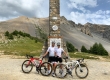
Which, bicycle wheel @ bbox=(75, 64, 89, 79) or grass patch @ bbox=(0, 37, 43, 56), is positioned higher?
grass patch @ bbox=(0, 37, 43, 56)

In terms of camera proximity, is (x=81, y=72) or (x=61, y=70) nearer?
(x=61, y=70)

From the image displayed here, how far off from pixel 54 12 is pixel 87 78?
7960mm

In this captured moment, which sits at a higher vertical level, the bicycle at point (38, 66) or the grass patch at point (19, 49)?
the grass patch at point (19, 49)

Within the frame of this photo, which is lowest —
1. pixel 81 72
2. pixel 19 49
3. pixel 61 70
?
pixel 81 72

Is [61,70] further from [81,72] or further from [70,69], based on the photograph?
[81,72]

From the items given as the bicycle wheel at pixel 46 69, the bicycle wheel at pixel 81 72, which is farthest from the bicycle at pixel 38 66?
the bicycle wheel at pixel 81 72

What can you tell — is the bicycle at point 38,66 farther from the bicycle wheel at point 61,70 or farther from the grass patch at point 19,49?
the grass patch at point 19,49

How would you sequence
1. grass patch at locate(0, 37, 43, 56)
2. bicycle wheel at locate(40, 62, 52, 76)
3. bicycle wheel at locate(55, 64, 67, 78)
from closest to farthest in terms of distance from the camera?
bicycle wheel at locate(55, 64, 67, 78), bicycle wheel at locate(40, 62, 52, 76), grass patch at locate(0, 37, 43, 56)

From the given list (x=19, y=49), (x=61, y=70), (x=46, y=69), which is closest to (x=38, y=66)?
(x=46, y=69)

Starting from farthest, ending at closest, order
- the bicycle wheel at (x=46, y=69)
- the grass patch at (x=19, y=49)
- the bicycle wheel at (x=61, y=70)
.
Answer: the grass patch at (x=19, y=49) < the bicycle wheel at (x=46, y=69) < the bicycle wheel at (x=61, y=70)

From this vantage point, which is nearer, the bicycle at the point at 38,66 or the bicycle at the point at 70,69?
the bicycle at the point at 70,69

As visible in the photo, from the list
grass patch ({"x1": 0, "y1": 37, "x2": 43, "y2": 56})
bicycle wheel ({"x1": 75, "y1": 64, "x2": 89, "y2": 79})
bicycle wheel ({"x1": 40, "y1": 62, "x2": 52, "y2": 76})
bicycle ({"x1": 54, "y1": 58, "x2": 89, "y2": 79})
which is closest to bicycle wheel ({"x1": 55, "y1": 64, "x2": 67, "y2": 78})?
bicycle ({"x1": 54, "y1": 58, "x2": 89, "y2": 79})

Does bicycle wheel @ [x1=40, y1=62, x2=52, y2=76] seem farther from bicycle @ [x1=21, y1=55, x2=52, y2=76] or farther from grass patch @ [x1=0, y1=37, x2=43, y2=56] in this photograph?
grass patch @ [x1=0, y1=37, x2=43, y2=56]

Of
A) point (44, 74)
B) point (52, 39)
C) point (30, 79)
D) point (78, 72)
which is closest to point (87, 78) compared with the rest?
point (78, 72)
